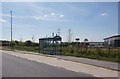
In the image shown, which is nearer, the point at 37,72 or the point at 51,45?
the point at 37,72

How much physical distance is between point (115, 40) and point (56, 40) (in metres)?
77.0

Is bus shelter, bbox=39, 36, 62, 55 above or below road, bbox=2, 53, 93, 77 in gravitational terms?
above

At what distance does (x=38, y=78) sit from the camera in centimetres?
1377

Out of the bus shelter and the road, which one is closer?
the road

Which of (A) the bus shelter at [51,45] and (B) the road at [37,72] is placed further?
(A) the bus shelter at [51,45]

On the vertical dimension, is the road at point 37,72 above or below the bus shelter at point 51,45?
below

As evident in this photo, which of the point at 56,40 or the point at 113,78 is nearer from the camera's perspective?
the point at 113,78

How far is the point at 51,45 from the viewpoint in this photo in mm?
41156

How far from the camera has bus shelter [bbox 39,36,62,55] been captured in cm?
4031

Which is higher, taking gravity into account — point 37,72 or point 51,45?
point 51,45

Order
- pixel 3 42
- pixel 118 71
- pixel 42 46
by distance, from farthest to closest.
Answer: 1. pixel 3 42
2. pixel 42 46
3. pixel 118 71

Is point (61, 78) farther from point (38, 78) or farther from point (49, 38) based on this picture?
point (49, 38)

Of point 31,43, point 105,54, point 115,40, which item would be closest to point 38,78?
point 105,54

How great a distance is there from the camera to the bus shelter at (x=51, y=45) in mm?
40312
